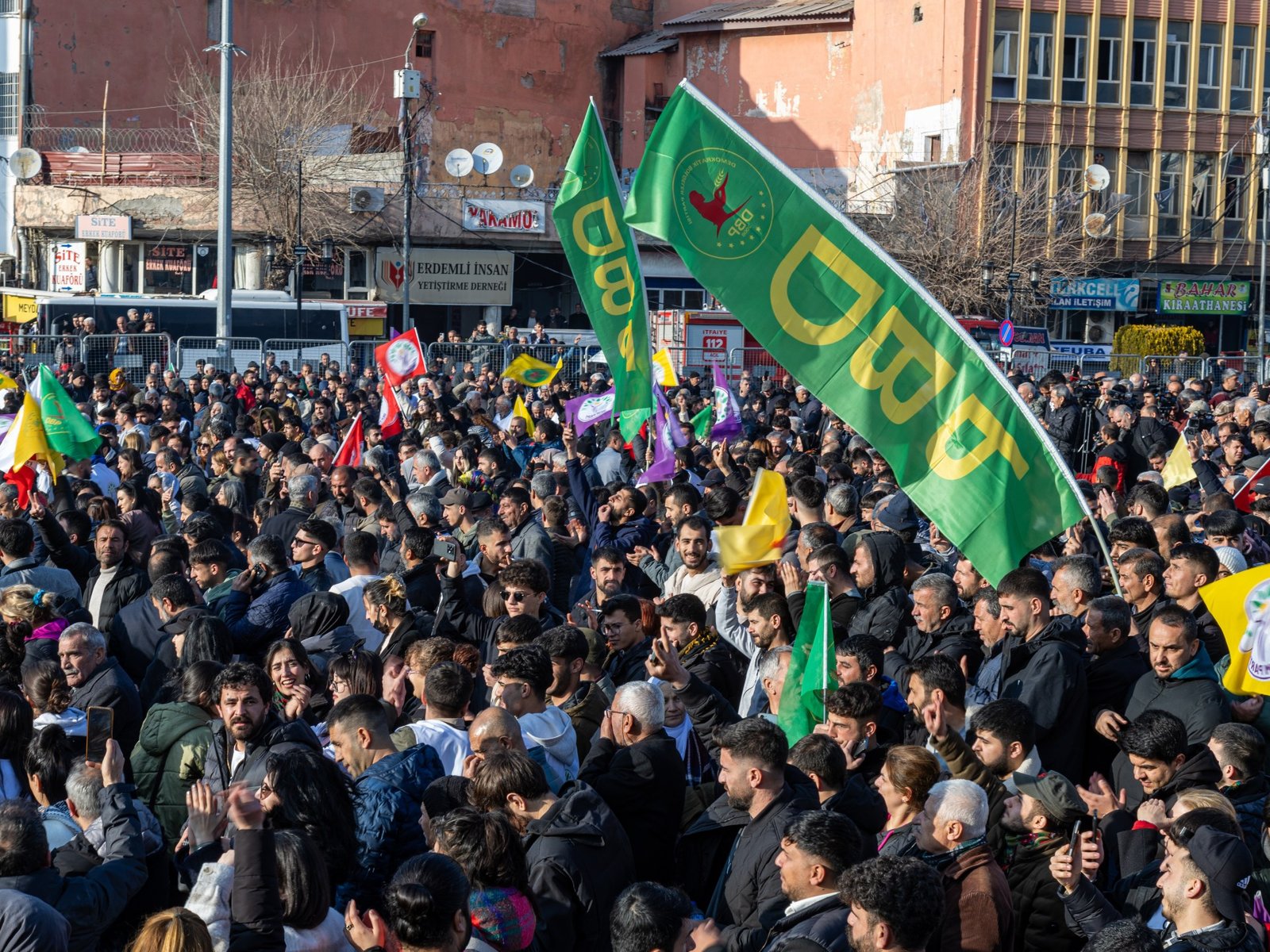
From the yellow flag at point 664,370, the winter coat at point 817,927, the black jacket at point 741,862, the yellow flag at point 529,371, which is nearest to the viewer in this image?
the winter coat at point 817,927

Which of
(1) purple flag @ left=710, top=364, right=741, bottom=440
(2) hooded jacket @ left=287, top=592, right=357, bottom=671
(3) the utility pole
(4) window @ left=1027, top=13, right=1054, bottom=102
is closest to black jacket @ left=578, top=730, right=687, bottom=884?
(2) hooded jacket @ left=287, top=592, right=357, bottom=671

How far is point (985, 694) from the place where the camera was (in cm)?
670

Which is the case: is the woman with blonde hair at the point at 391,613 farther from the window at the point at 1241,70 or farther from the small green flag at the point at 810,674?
the window at the point at 1241,70

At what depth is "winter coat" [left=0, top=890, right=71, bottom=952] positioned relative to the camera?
157 inches

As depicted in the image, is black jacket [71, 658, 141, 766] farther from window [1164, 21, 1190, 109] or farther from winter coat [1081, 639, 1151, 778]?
window [1164, 21, 1190, 109]

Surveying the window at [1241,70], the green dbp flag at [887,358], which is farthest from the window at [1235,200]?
the green dbp flag at [887,358]

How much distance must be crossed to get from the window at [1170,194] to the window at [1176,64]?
4.88ft

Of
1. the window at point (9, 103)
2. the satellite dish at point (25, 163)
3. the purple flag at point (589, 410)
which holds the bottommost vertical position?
the purple flag at point (589, 410)

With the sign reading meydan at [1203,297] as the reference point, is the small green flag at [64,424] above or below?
below

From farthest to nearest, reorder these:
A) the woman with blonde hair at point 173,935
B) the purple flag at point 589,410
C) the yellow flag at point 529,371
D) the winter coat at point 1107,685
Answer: the yellow flag at point 529,371, the purple flag at point 589,410, the winter coat at point 1107,685, the woman with blonde hair at point 173,935

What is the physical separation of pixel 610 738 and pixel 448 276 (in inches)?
1509

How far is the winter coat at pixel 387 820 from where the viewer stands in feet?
15.4

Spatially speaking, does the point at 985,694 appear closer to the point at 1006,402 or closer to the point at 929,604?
the point at 929,604

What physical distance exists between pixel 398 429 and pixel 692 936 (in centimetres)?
1326
